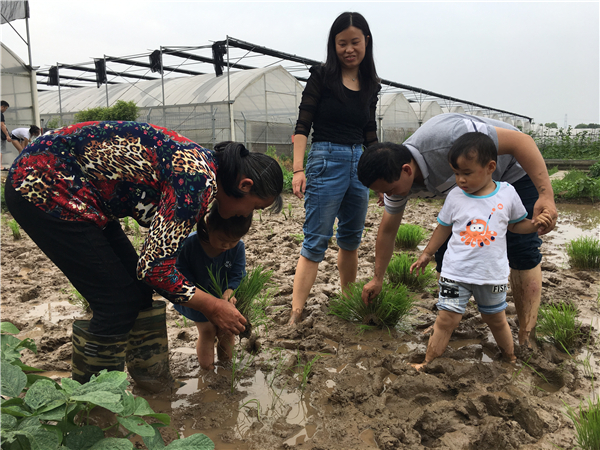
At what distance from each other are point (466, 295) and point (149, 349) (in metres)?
1.54

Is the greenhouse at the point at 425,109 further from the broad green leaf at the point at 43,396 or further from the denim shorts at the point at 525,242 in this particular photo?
the broad green leaf at the point at 43,396

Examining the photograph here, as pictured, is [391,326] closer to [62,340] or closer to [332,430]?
[332,430]

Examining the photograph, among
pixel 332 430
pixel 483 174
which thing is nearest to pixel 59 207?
pixel 332 430

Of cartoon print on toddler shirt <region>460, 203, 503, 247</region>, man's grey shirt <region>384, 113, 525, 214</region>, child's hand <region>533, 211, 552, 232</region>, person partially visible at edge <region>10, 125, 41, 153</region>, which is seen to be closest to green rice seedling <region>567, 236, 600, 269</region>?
man's grey shirt <region>384, 113, 525, 214</region>

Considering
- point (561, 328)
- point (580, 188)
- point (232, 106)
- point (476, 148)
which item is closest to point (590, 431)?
point (561, 328)

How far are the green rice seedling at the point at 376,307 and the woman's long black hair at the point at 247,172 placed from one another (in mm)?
1275

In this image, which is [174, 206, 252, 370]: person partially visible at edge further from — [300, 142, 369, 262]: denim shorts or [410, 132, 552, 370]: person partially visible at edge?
[410, 132, 552, 370]: person partially visible at edge

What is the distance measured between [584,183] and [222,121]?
38.3 ft

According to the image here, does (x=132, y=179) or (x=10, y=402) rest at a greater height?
(x=132, y=179)

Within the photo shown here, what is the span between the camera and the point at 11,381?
45.1 inches

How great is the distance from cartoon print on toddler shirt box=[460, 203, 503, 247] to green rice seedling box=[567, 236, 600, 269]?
7.72 ft

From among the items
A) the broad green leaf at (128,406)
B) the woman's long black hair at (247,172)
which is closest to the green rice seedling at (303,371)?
the woman's long black hair at (247,172)

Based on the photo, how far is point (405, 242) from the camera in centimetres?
465

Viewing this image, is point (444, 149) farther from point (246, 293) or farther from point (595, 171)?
point (595, 171)
